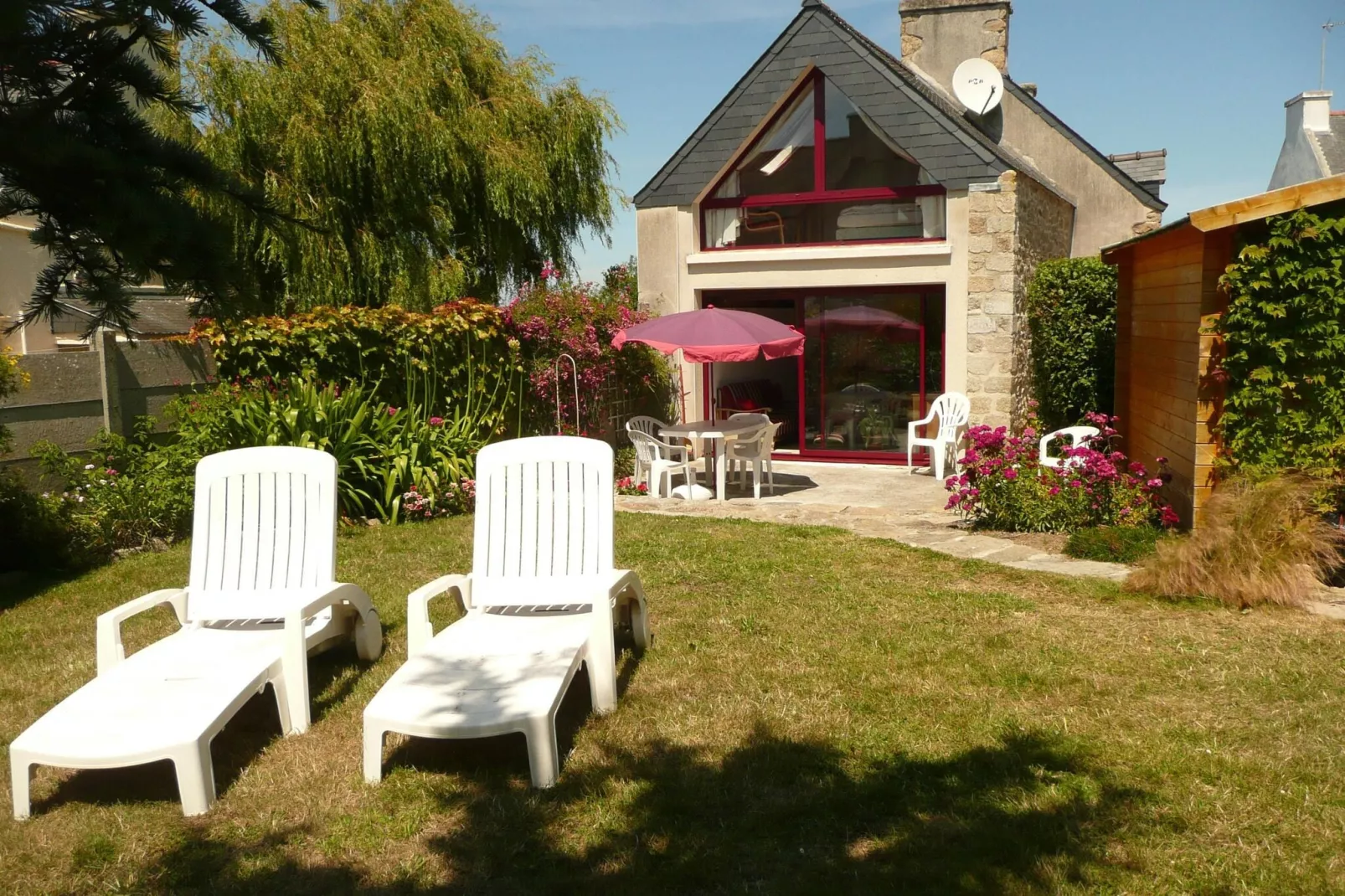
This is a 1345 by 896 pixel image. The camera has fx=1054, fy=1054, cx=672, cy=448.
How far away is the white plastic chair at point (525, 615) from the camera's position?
14.7 ft

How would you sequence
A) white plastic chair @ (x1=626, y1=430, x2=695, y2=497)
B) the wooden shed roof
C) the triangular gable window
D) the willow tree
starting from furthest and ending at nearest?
the willow tree → the triangular gable window → white plastic chair @ (x1=626, y1=430, x2=695, y2=497) → the wooden shed roof

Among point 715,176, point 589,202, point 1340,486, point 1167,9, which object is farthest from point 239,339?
point 1167,9

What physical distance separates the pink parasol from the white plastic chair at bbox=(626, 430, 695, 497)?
3.67ft

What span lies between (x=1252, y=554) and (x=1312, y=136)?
1987cm

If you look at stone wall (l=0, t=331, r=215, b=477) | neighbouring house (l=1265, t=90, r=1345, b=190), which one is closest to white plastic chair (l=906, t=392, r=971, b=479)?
stone wall (l=0, t=331, r=215, b=477)

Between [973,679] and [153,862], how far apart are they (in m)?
3.91

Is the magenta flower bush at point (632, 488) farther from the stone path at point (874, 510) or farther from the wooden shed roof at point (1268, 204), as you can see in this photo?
the wooden shed roof at point (1268, 204)

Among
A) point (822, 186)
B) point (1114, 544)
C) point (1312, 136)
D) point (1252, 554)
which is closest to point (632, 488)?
point (822, 186)

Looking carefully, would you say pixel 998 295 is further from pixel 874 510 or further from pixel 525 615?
pixel 525 615

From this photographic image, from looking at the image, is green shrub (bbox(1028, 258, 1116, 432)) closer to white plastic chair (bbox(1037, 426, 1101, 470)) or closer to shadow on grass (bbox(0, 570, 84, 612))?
white plastic chair (bbox(1037, 426, 1101, 470))

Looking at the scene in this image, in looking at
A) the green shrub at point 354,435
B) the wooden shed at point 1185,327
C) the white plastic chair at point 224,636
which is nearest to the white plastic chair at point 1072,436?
the wooden shed at point 1185,327

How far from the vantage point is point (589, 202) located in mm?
17766

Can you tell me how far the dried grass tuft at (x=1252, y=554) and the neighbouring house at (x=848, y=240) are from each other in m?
6.65

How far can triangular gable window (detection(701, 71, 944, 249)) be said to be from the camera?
1415 centimetres
